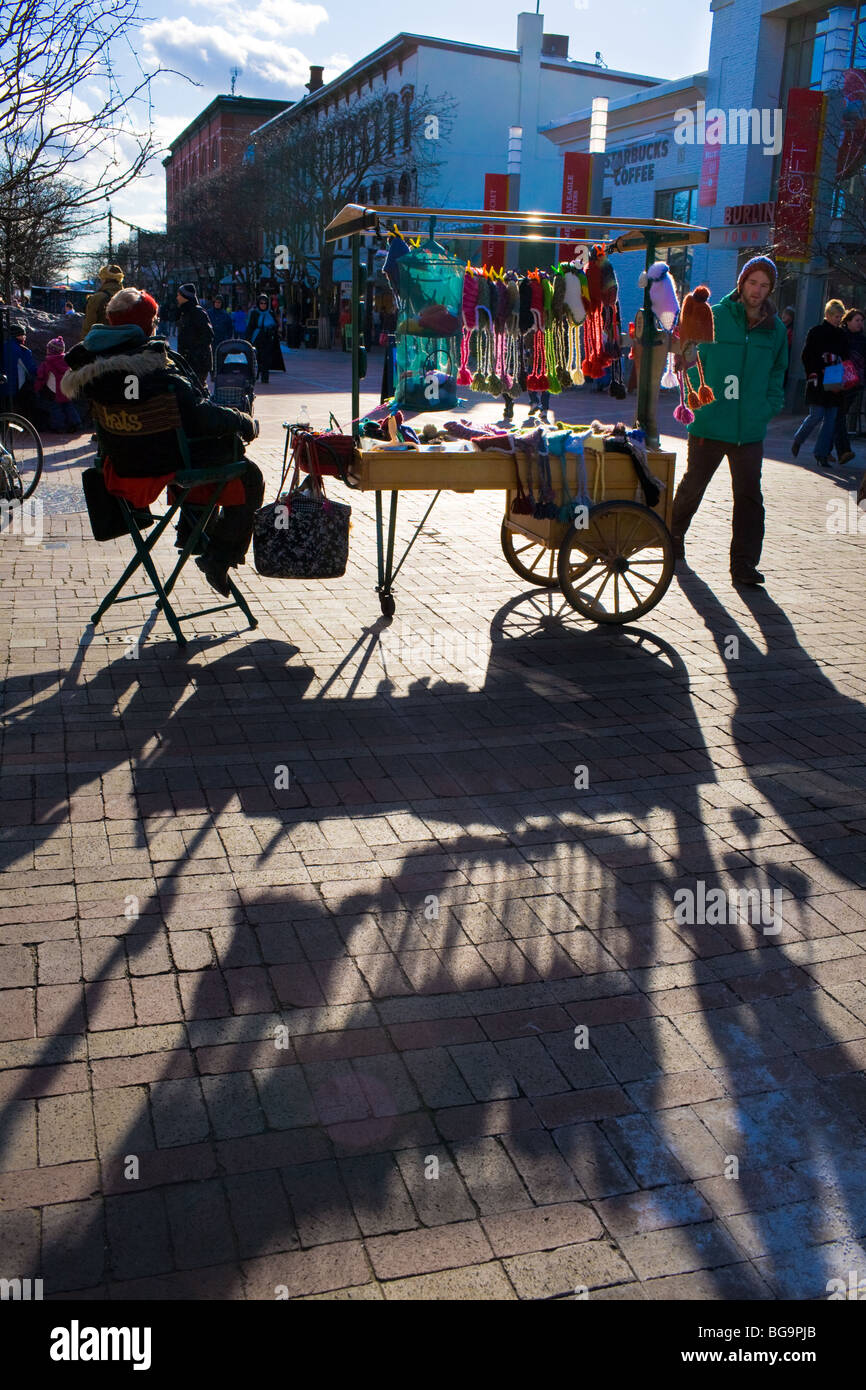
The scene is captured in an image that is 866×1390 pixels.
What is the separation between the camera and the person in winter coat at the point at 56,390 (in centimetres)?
1463

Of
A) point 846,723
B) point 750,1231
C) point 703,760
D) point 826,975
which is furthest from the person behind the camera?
point 846,723

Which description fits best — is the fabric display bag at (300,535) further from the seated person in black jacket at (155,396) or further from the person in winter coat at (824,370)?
the person in winter coat at (824,370)

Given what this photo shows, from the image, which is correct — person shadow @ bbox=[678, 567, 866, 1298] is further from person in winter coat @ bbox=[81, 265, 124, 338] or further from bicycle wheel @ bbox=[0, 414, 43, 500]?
person in winter coat @ bbox=[81, 265, 124, 338]

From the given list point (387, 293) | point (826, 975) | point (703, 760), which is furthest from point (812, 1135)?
point (387, 293)

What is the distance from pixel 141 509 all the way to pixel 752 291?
402 centimetres

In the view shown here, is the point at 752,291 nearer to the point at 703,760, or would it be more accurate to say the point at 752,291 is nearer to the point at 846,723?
the point at 846,723

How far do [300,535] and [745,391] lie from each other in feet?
10.5

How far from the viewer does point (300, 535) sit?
21.5 ft

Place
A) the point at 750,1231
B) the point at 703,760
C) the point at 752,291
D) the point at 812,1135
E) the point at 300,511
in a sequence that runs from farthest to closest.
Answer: the point at 752,291, the point at 300,511, the point at 703,760, the point at 812,1135, the point at 750,1231

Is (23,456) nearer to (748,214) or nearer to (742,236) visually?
(748,214)

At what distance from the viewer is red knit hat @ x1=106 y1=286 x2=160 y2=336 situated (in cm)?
624

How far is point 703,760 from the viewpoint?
518 cm

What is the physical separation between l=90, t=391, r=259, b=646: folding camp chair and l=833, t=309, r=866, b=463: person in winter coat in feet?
31.6
